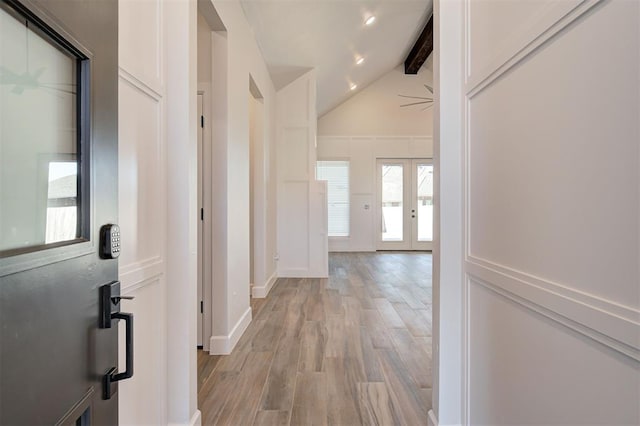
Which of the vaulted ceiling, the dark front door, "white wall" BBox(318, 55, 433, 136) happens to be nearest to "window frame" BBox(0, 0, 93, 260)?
the dark front door

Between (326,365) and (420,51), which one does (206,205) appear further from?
(420,51)

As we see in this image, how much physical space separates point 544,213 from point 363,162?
7093 millimetres

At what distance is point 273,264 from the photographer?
182 inches

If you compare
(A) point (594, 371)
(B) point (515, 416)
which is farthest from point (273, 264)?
(A) point (594, 371)

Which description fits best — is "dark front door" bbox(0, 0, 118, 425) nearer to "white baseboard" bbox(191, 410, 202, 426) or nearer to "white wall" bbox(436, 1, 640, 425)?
"white baseboard" bbox(191, 410, 202, 426)

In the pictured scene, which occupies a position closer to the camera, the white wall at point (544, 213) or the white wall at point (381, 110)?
the white wall at point (544, 213)

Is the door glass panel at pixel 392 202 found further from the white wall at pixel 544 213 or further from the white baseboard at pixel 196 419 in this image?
the white baseboard at pixel 196 419

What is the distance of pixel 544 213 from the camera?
36.4 inches

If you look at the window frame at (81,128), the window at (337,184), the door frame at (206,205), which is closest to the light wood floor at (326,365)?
the door frame at (206,205)

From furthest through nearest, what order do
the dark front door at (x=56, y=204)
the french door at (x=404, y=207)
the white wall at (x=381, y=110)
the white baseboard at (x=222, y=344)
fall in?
the french door at (x=404, y=207) → the white wall at (x=381, y=110) → the white baseboard at (x=222, y=344) → the dark front door at (x=56, y=204)

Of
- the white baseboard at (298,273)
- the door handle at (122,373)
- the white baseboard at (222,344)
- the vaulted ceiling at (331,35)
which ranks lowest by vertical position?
the white baseboard at (222,344)

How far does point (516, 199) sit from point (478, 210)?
270mm

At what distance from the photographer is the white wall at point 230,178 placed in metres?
2.43

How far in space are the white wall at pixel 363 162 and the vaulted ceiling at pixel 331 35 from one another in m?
1.48
